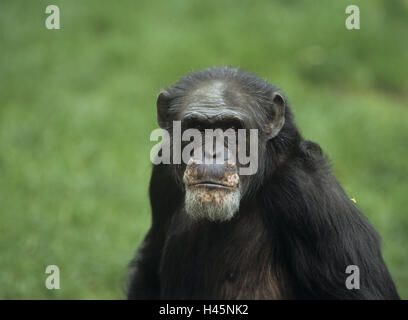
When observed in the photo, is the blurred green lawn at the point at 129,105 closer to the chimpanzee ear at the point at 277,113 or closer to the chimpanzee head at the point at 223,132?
the chimpanzee head at the point at 223,132

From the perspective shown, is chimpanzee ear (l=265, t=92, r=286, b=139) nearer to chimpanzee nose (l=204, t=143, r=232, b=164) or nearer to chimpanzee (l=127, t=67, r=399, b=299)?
chimpanzee (l=127, t=67, r=399, b=299)

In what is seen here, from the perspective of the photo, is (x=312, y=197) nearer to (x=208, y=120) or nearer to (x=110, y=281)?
(x=208, y=120)

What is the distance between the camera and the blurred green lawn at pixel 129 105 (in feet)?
29.9

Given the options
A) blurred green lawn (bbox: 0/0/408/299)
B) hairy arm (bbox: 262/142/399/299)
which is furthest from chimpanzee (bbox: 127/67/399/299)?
blurred green lawn (bbox: 0/0/408/299)

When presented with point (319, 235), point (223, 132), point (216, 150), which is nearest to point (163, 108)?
point (223, 132)

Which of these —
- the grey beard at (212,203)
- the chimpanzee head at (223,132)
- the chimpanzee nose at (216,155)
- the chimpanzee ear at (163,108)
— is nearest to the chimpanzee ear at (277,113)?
the chimpanzee head at (223,132)

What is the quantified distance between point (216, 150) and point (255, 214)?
806mm

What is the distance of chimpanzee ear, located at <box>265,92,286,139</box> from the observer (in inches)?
239

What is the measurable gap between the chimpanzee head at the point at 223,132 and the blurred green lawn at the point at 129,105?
10.1 ft

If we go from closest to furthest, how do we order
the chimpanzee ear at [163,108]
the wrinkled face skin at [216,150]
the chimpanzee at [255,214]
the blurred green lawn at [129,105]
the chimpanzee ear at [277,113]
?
the wrinkled face skin at [216,150] → the chimpanzee at [255,214] → the chimpanzee ear at [277,113] → the chimpanzee ear at [163,108] → the blurred green lawn at [129,105]

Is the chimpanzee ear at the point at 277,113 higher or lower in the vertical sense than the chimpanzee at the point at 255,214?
higher

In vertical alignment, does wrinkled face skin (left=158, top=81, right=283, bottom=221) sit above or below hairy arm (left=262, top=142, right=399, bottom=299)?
above

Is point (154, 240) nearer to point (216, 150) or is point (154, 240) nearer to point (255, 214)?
point (255, 214)
